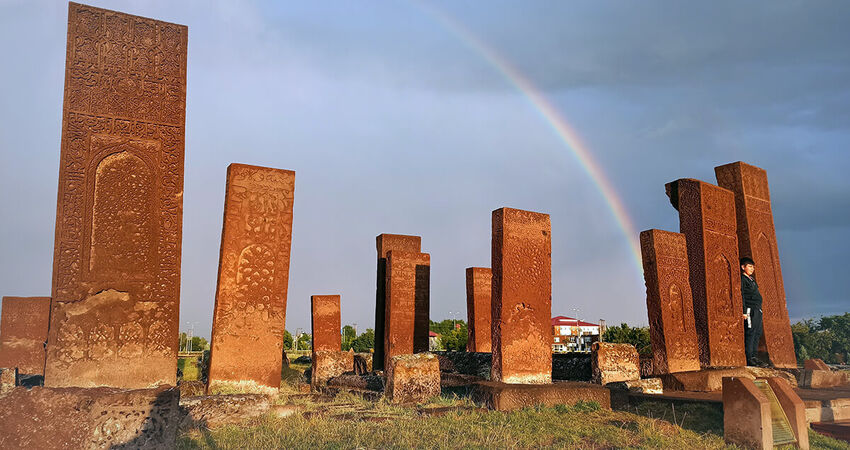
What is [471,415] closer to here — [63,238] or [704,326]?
[63,238]

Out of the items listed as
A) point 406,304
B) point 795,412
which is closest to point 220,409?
point 795,412

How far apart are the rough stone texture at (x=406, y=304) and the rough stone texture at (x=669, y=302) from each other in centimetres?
472

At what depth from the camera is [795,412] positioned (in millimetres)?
5414

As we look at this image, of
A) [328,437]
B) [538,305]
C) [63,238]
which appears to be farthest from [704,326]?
[63,238]

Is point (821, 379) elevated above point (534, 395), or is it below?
below

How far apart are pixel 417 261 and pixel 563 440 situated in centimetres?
776

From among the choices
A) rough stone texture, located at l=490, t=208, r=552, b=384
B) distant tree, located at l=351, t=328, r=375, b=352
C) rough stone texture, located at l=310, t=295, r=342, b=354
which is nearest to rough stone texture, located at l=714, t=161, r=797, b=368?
rough stone texture, located at l=490, t=208, r=552, b=384

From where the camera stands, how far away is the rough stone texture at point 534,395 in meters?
6.35

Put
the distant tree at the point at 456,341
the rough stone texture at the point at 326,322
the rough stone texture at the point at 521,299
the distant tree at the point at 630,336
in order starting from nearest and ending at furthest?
the rough stone texture at the point at 521,299
the rough stone texture at the point at 326,322
the distant tree at the point at 630,336
the distant tree at the point at 456,341

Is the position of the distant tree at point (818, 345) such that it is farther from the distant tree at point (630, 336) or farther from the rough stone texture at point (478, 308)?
the rough stone texture at point (478, 308)

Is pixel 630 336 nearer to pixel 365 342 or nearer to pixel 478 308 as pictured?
pixel 478 308

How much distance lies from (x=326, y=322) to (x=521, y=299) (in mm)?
6640

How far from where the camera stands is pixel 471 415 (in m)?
5.64

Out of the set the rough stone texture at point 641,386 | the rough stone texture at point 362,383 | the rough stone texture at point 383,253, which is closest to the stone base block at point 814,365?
the rough stone texture at point 641,386
